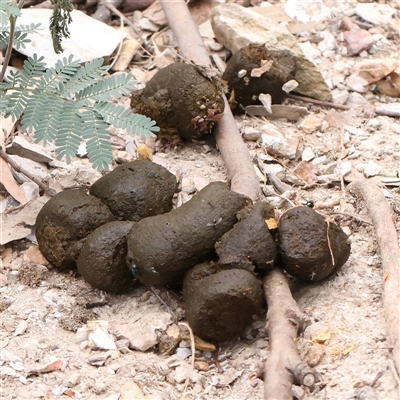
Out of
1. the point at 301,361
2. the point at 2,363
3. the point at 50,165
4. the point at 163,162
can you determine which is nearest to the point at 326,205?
the point at 163,162

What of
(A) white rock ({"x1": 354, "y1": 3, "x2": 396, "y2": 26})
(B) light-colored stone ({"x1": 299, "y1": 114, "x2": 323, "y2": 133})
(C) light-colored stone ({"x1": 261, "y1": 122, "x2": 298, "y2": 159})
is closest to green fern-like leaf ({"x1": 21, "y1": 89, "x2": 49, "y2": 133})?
(C) light-colored stone ({"x1": 261, "y1": 122, "x2": 298, "y2": 159})

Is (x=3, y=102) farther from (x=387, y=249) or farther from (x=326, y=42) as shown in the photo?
(x=326, y=42)

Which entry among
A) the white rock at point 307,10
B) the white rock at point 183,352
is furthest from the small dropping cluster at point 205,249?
the white rock at point 307,10

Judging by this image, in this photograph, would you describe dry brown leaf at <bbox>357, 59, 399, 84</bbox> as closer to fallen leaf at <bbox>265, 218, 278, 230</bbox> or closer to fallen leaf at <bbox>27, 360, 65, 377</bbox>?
fallen leaf at <bbox>265, 218, 278, 230</bbox>

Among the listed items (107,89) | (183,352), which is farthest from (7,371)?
(107,89)

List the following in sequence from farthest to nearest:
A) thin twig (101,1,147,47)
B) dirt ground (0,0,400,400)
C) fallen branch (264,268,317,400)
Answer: thin twig (101,1,147,47) < dirt ground (0,0,400,400) < fallen branch (264,268,317,400)

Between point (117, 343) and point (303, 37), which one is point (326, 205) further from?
point (303, 37)
